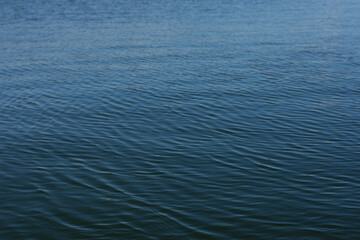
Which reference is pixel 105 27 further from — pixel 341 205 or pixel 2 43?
pixel 341 205

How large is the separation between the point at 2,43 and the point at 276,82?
2589 cm

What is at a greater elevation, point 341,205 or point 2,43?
point 2,43

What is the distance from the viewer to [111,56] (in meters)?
37.5

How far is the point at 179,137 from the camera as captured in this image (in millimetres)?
20797

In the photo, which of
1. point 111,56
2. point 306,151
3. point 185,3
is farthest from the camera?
point 185,3

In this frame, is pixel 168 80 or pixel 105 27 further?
pixel 105 27

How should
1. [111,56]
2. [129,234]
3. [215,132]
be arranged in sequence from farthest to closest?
1. [111,56]
2. [215,132]
3. [129,234]

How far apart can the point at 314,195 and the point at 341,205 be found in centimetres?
91

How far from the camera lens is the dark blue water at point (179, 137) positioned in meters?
14.2

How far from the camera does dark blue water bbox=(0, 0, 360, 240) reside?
46.6 feet

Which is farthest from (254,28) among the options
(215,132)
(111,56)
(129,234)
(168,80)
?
(129,234)

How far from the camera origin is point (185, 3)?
8025 cm

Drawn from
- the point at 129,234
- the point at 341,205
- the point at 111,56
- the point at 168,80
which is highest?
the point at 111,56

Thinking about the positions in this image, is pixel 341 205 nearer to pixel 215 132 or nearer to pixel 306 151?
pixel 306 151
